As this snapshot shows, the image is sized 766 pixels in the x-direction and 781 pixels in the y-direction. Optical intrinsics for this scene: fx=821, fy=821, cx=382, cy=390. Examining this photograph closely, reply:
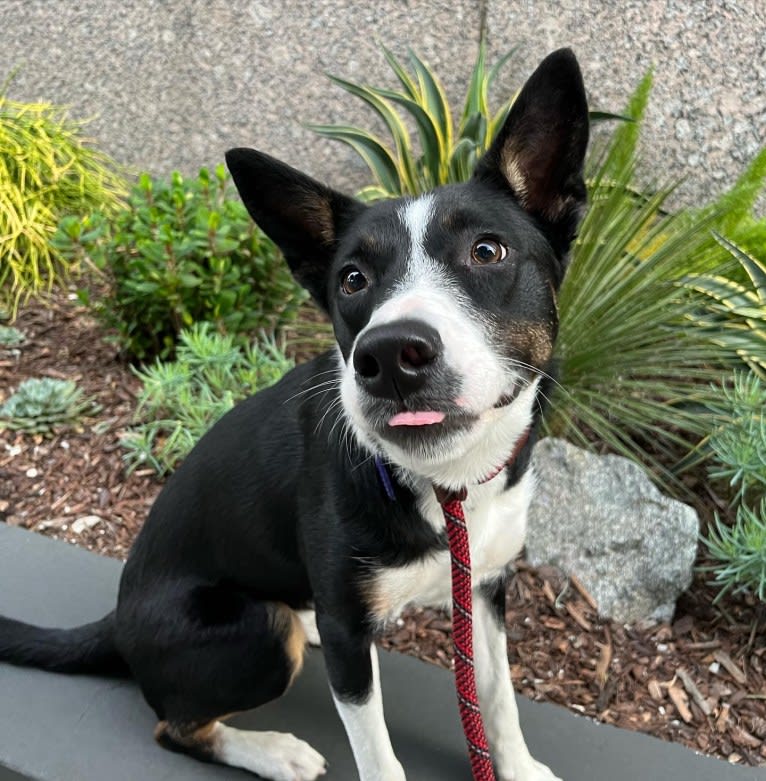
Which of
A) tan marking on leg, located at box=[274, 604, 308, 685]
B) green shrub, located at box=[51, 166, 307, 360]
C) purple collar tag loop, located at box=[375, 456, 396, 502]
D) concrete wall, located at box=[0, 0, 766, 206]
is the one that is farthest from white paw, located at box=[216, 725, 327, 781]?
concrete wall, located at box=[0, 0, 766, 206]

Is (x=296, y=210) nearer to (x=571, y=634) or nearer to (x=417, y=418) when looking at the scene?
(x=417, y=418)

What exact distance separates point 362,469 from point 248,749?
879mm

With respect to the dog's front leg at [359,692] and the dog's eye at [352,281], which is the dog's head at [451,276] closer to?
the dog's eye at [352,281]

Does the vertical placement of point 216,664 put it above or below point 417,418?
below

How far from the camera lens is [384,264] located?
172cm

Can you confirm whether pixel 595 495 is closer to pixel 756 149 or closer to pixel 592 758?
pixel 592 758

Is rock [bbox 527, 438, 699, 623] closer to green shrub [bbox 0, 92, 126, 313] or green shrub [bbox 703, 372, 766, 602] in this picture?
green shrub [bbox 703, 372, 766, 602]

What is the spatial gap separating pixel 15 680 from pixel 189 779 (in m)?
0.63

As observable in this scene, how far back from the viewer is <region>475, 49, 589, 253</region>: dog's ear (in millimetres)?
1726

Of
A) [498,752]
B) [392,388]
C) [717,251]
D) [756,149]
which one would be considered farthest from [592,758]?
[756,149]

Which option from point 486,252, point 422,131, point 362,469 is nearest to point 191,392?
point 422,131

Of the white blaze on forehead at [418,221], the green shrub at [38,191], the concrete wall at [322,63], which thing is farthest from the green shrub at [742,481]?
the green shrub at [38,191]

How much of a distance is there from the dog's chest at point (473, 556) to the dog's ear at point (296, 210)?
0.62 metres

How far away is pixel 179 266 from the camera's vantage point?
370 cm
